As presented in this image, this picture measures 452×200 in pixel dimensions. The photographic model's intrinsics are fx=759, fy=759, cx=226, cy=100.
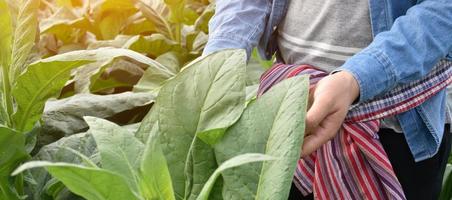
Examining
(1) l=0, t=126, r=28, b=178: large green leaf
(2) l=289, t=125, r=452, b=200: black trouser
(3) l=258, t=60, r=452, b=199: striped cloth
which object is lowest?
(2) l=289, t=125, r=452, b=200: black trouser

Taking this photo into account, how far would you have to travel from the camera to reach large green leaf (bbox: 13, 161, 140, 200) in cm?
69

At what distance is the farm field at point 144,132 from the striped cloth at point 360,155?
0.50 ft

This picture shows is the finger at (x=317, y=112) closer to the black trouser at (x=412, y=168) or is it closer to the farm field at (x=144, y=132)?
the farm field at (x=144, y=132)

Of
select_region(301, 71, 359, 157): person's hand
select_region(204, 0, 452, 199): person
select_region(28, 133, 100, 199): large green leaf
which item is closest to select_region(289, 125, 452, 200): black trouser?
select_region(204, 0, 452, 199): person

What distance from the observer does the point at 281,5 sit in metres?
1.28

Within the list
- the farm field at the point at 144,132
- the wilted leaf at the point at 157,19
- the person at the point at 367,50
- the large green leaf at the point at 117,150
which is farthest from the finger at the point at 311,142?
the wilted leaf at the point at 157,19

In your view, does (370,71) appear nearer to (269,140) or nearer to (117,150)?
(269,140)

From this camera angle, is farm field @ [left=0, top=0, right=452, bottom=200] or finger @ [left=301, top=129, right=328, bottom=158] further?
finger @ [left=301, top=129, right=328, bottom=158]

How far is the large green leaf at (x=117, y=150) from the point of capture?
2.66 feet

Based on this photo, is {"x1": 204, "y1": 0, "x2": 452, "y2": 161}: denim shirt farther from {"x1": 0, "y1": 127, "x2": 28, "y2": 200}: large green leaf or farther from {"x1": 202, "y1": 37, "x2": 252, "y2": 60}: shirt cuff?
{"x1": 0, "y1": 127, "x2": 28, "y2": 200}: large green leaf

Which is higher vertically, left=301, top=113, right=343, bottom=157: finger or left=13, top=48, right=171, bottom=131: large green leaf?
left=13, top=48, right=171, bottom=131: large green leaf

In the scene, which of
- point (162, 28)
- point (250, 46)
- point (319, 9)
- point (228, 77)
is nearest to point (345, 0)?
point (319, 9)

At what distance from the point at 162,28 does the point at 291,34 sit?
2.90ft

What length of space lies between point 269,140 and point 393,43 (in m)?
0.28
